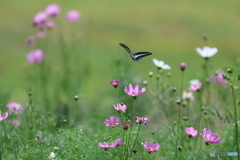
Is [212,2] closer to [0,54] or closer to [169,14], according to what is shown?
[169,14]

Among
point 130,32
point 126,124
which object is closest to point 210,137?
point 126,124

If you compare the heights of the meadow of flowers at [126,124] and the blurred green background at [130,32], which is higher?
the blurred green background at [130,32]

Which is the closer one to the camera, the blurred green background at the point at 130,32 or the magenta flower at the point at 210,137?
the magenta flower at the point at 210,137

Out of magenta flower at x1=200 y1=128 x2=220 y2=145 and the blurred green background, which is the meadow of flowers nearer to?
magenta flower at x1=200 y1=128 x2=220 y2=145

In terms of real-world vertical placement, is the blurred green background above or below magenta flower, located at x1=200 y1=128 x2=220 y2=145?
above

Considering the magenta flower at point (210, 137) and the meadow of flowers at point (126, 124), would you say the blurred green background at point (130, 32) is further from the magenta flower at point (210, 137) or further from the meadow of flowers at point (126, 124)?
the magenta flower at point (210, 137)

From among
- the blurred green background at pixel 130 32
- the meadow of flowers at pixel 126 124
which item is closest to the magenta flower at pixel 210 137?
the meadow of flowers at pixel 126 124

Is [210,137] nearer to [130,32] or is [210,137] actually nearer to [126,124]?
[126,124]

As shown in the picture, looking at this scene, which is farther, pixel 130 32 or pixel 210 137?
pixel 130 32

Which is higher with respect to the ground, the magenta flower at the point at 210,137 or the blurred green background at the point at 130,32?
the blurred green background at the point at 130,32

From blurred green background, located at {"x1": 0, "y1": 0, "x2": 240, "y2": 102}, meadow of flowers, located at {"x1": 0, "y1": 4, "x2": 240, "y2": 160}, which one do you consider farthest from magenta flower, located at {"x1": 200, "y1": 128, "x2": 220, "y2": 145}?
blurred green background, located at {"x1": 0, "y1": 0, "x2": 240, "y2": 102}
